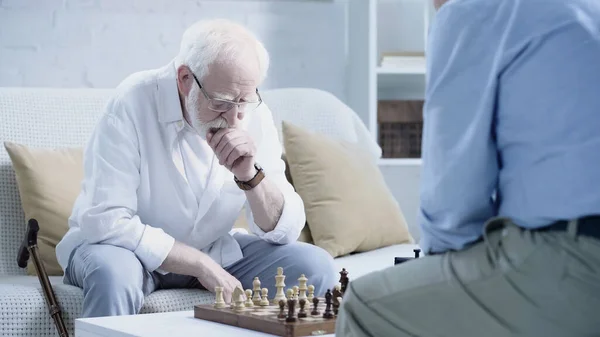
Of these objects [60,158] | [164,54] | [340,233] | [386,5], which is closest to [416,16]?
[386,5]

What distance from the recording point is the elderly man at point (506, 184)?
48.4 inches

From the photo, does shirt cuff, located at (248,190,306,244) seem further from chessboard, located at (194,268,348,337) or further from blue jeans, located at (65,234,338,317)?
chessboard, located at (194,268,348,337)

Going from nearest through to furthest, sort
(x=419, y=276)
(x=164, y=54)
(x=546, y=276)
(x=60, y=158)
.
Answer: (x=546, y=276)
(x=419, y=276)
(x=60, y=158)
(x=164, y=54)

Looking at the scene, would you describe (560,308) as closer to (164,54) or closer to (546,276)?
(546,276)

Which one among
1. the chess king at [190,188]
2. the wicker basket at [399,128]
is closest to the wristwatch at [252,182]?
the chess king at [190,188]

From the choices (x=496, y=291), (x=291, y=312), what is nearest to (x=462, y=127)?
(x=496, y=291)

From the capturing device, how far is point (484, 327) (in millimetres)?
1278

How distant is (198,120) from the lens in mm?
2322

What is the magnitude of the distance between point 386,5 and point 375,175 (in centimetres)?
122

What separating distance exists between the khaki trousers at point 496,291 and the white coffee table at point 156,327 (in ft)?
1.22

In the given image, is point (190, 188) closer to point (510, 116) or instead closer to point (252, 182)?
point (252, 182)

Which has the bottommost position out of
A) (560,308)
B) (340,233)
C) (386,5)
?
(340,233)

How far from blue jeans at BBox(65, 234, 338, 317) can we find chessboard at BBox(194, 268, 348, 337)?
0.37 m

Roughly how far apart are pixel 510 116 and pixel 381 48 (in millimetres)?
2802
